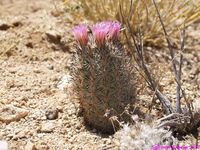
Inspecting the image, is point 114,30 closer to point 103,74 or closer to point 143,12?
point 103,74

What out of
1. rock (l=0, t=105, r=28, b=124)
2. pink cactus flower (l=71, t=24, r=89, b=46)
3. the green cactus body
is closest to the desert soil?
rock (l=0, t=105, r=28, b=124)

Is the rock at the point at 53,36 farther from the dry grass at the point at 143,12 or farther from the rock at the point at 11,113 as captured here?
the rock at the point at 11,113

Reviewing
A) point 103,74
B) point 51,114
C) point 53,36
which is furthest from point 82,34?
point 53,36

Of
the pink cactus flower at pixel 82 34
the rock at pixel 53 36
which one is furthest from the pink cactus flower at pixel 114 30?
the rock at pixel 53 36

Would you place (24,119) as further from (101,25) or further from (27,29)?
(27,29)

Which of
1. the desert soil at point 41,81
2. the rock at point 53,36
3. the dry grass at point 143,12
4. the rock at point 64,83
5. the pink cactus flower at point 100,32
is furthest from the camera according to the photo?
the rock at point 53,36

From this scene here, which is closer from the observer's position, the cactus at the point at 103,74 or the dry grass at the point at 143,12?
the cactus at the point at 103,74

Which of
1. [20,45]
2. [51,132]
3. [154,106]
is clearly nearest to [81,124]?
[51,132]
